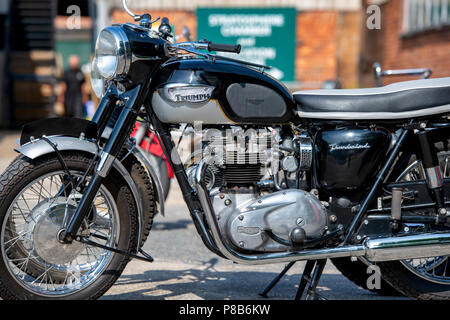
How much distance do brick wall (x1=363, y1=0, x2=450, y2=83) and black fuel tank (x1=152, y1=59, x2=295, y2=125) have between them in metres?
9.28

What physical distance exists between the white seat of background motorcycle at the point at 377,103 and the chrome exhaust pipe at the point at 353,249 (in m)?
0.60

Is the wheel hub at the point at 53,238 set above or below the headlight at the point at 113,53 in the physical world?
below

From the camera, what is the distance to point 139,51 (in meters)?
2.98

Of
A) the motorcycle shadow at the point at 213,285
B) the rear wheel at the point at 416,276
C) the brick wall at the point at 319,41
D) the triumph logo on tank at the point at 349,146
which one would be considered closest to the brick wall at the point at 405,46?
the brick wall at the point at 319,41

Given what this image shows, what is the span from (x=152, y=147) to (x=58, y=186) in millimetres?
2241

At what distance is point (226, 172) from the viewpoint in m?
3.15

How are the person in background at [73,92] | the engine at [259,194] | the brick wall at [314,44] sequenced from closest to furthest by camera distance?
the engine at [259,194], the brick wall at [314,44], the person in background at [73,92]

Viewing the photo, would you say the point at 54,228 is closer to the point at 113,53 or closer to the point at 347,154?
the point at 113,53

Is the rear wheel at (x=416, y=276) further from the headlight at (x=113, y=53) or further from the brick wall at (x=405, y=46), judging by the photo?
the brick wall at (x=405, y=46)

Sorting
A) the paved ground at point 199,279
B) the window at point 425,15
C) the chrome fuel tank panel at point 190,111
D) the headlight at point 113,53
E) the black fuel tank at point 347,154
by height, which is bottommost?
the paved ground at point 199,279

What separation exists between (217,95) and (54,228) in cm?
105

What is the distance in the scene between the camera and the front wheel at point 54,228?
298 centimetres

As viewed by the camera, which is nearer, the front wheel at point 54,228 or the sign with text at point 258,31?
the front wheel at point 54,228

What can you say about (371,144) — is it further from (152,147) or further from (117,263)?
(152,147)
